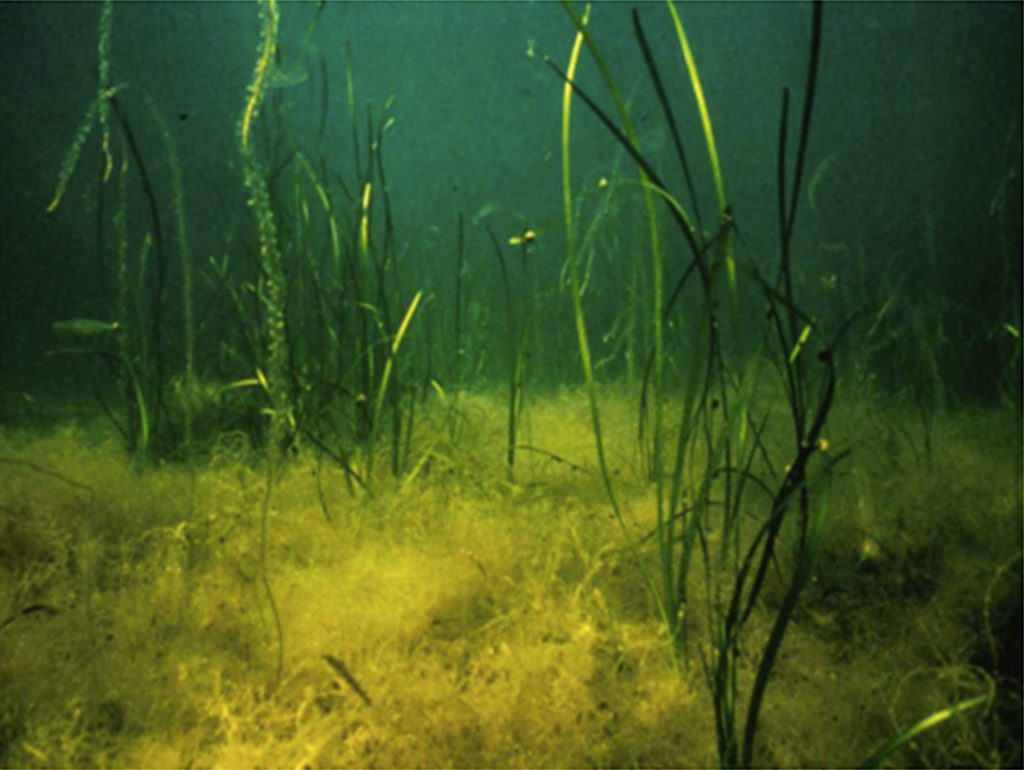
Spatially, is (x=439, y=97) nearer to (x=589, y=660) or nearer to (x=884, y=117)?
(x=884, y=117)

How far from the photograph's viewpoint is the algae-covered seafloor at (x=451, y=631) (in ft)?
4.99

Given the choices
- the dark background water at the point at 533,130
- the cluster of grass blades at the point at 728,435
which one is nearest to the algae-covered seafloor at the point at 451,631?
the cluster of grass blades at the point at 728,435

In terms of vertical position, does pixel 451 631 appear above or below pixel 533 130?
below

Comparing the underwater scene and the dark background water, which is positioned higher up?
the dark background water

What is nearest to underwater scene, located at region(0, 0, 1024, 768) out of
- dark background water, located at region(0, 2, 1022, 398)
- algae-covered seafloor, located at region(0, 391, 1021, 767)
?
algae-covered seafloor, located at region(0, 391, 1021, 767)

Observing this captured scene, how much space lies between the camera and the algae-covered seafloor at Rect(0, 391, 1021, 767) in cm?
152

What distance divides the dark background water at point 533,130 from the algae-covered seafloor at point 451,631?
1.82 m

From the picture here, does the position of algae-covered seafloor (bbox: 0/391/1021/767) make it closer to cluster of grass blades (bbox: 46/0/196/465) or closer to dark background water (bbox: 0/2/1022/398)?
cluster of grass blades (bbox: 46/0/196/465)

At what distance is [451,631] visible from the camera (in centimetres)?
193

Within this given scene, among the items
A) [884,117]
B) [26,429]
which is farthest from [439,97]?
[26,429]

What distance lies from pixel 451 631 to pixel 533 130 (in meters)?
24.5

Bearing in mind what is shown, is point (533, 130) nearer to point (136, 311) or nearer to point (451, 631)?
point (136, 311)

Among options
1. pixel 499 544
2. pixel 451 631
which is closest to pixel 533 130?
pixel 499 544

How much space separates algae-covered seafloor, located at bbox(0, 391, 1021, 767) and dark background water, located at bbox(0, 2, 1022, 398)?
5.99 feet
